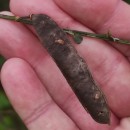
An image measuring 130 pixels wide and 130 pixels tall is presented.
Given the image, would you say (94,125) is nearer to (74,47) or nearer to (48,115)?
(48,115)

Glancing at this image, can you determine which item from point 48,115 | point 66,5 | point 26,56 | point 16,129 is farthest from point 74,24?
point 16,129

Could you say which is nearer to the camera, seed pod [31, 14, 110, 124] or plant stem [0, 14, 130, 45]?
seed pod [31, 14, 110, 124]

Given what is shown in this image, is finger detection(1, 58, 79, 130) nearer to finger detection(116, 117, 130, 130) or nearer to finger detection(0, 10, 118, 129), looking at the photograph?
finger detection(0, 10, 118, 129)

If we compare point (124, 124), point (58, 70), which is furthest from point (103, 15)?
point (124, 124)

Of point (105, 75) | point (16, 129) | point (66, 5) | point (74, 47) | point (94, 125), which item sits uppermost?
point (66, 5)

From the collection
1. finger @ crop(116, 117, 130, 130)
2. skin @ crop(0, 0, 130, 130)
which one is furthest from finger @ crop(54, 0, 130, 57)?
finger @ crop(116, 117, 130, 130)

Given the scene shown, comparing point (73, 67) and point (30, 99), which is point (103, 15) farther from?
point (30, 99)
